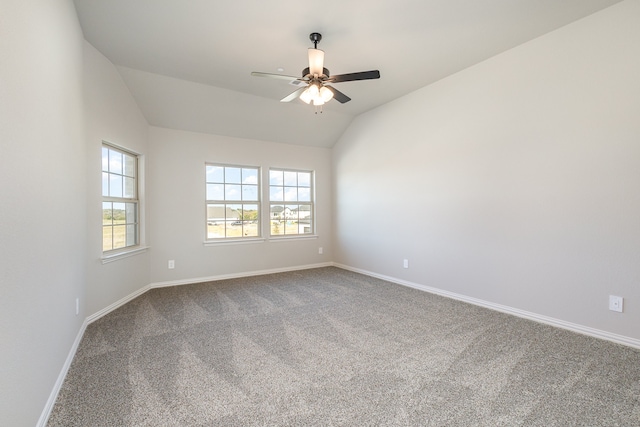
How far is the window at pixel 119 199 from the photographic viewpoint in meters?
3.47

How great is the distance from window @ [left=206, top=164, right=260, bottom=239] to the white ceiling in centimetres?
102

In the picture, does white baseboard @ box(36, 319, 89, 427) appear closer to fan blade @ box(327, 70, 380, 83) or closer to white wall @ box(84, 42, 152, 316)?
white wall @ box(84, 42, 152, 316)

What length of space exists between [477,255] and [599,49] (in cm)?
226

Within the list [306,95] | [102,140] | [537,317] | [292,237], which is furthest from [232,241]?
[537,317]

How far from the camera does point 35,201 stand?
157cm

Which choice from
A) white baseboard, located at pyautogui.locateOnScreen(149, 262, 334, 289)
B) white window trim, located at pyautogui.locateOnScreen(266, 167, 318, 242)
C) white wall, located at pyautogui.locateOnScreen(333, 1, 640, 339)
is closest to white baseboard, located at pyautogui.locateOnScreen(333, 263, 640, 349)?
white wall, located at pyautogui.locateOnScreen(333, 1, 640, 339)

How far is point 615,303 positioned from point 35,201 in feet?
14.1

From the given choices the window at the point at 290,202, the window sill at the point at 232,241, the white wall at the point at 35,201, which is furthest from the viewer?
the window at the point at 290,202

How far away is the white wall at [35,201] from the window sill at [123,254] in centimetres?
91

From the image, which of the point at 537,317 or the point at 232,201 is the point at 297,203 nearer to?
the point at 232,201

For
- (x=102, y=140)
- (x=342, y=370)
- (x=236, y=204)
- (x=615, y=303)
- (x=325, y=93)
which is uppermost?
(x=325, y=93)

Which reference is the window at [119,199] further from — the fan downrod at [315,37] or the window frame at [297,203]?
the fan downrod at [315,37]

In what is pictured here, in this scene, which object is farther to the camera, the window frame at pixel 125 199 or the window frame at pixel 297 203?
the window frame at pixel 297 203

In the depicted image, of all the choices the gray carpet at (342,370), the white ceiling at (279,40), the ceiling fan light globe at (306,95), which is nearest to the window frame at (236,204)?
the white ceiling at (279,40)
